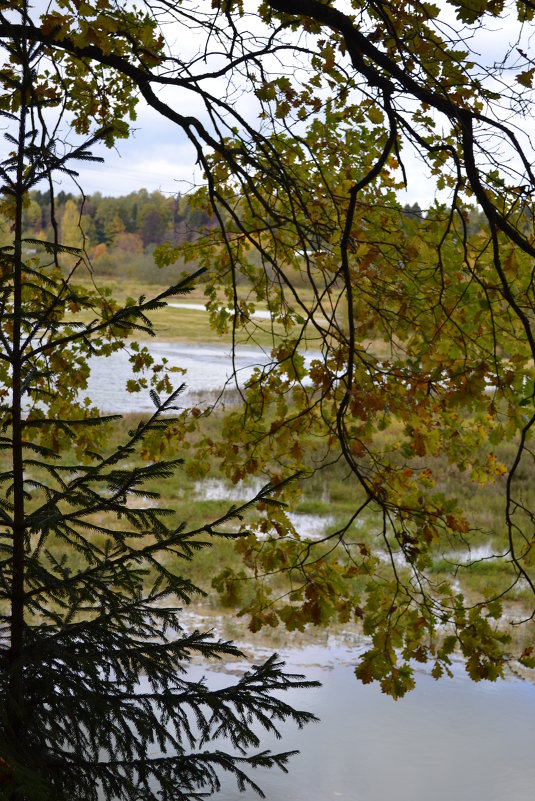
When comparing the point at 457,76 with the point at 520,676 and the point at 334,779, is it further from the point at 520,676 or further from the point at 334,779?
the point at 520,676

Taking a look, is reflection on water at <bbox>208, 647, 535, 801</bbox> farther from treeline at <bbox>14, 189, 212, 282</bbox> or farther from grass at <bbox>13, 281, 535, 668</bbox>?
treeline at <bbox>14, 189, 212, 282</bbox>

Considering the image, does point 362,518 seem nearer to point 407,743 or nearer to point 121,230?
point 407,743

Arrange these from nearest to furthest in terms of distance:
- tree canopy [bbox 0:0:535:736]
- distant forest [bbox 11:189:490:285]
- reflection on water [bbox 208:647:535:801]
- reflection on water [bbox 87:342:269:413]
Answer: tree canopy [bbox 0:0:535:736] → reflection on water [bbox 208:647:535:801] → reflection on water [bbox 87:342:269:413] → distant forest [bbox 11:189:490:285]

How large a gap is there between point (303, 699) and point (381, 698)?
0.65m

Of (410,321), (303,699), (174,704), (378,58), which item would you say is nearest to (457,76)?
(378,58)

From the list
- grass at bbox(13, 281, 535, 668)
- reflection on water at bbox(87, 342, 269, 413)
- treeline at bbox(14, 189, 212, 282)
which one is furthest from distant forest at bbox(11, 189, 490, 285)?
grass at bbox(13, 281, 535, 668)

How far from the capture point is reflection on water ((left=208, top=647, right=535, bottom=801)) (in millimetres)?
5609

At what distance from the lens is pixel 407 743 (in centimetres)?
625

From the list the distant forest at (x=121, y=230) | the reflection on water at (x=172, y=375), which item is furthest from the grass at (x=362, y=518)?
the distant forest at (x=121, y=230)

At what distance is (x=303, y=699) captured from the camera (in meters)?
6.88

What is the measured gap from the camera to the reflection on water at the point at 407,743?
561cm

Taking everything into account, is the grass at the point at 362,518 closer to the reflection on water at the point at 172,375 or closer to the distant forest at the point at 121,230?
the reflection on water at the point at 172,375

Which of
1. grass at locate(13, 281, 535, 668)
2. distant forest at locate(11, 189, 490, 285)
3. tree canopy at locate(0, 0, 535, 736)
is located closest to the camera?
tree canopy at locate(0, 0, 535, 736)

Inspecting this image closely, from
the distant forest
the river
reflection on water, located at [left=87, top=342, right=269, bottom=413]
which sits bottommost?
the river
